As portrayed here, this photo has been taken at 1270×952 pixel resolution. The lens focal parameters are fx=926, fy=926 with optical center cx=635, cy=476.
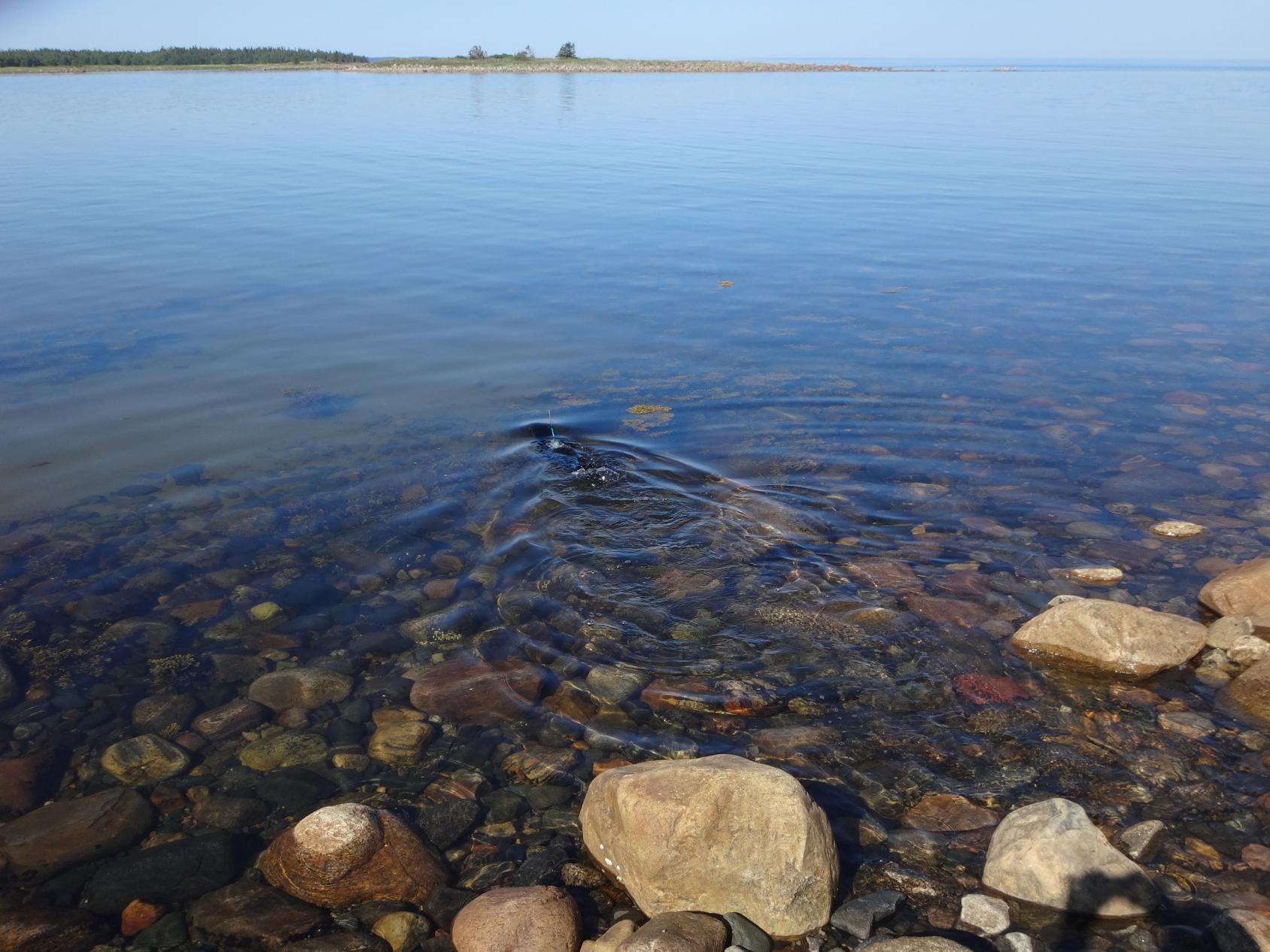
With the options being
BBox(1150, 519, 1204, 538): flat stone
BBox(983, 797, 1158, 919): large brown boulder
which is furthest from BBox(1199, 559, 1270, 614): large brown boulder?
BBox(983, 797, 1158, 919): large brown boulder

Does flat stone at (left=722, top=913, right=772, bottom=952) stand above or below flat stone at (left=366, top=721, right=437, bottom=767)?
above

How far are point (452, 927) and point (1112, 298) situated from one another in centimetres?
1426

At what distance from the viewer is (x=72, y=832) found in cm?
470

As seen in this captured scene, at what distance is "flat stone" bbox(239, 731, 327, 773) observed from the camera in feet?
17.3

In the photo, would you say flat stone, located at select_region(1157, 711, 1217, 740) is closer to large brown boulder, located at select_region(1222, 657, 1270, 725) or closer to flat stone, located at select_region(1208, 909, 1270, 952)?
large brown boulder, located at select_region(1222, 657, 1270, 725)

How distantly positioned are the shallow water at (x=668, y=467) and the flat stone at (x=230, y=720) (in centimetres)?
20

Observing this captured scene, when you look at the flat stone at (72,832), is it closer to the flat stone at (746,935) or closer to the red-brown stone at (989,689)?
the flat stone at (746,935)

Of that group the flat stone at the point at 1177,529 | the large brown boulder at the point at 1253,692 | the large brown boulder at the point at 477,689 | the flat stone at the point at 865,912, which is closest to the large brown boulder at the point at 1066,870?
the flat stone at the point at 865,912

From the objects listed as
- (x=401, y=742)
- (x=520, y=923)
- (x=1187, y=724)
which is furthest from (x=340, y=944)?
(x=1187, y=724)

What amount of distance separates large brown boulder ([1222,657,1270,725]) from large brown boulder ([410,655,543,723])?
4.24 m

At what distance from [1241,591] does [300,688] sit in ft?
20.9

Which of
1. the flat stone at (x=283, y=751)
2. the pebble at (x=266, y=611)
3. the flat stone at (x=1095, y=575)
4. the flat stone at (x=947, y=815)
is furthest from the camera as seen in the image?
the flat stone at (x=1095, y=575)

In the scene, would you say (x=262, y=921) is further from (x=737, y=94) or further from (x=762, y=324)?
(x=737, y=94)

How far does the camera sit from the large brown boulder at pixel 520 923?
3.98 metres
